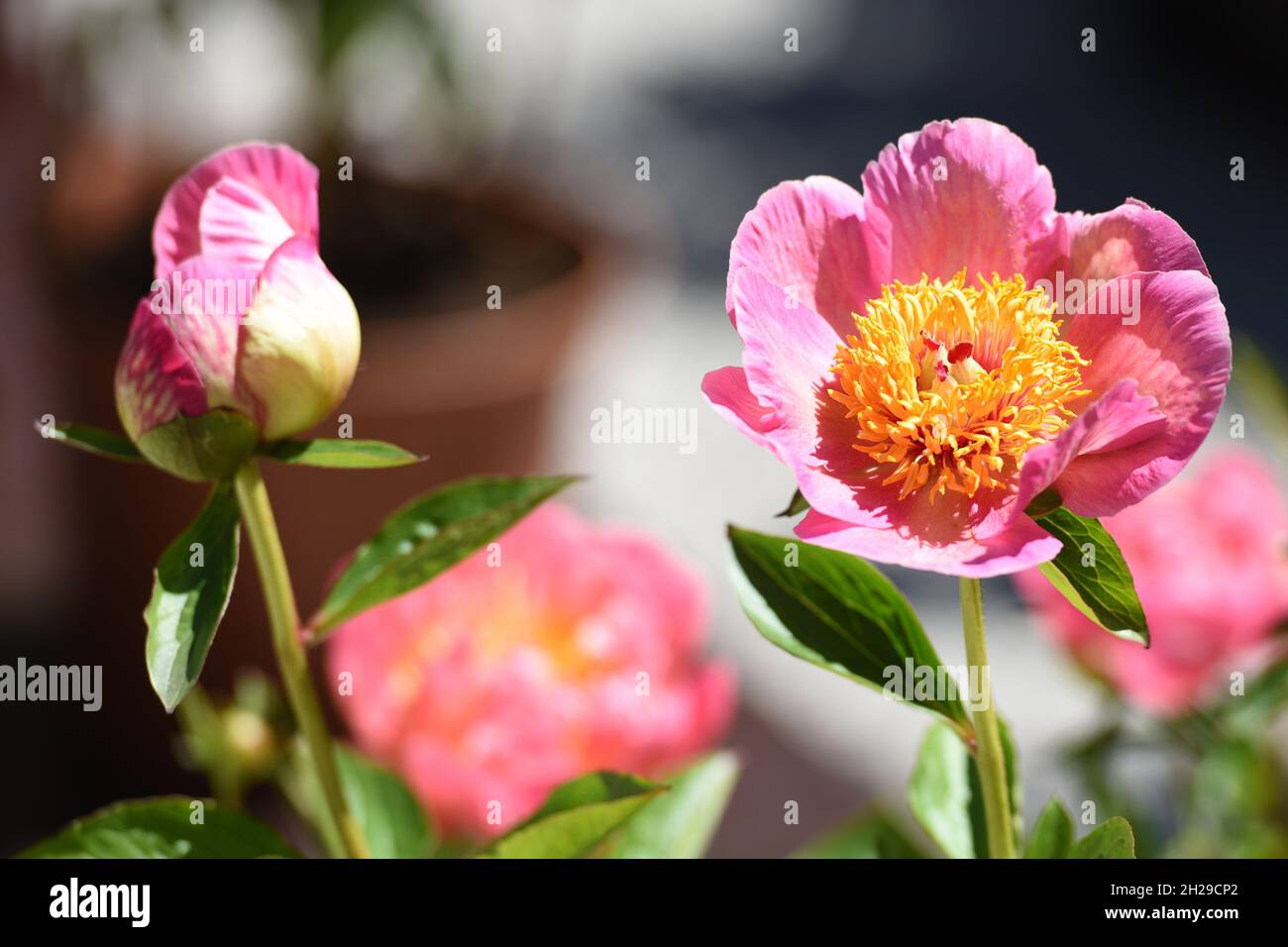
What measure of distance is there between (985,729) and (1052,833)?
0.04 metres

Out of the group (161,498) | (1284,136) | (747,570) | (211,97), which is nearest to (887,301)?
(747,570)

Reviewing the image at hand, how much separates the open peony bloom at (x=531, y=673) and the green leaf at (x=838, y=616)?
159mm

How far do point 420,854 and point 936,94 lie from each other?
5.17 ft

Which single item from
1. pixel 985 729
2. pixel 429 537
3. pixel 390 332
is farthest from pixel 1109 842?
pixel 390 332

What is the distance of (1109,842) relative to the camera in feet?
0.81

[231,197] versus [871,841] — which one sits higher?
[231,197]

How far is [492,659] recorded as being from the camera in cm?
46

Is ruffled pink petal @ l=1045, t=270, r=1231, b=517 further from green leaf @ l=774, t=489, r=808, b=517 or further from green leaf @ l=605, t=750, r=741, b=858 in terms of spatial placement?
green leaf @ l=605, t=750, r=741, b=858

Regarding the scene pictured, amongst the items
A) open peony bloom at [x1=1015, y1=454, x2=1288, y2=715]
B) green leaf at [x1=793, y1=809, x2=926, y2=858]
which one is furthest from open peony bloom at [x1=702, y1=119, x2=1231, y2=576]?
open peony bloom at [x1=1015, y1=454, x2=1288, y2=715]

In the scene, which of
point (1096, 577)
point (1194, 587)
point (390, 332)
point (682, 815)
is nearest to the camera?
point (1096, 577)

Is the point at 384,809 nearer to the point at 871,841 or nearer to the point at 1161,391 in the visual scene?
the point at 871,841

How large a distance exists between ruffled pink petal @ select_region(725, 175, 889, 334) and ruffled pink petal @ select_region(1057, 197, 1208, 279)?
34 mm

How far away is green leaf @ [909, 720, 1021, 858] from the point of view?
0.30 meters

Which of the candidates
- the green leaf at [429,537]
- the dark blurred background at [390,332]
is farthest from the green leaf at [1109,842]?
the dark blurred background at [390,332]
